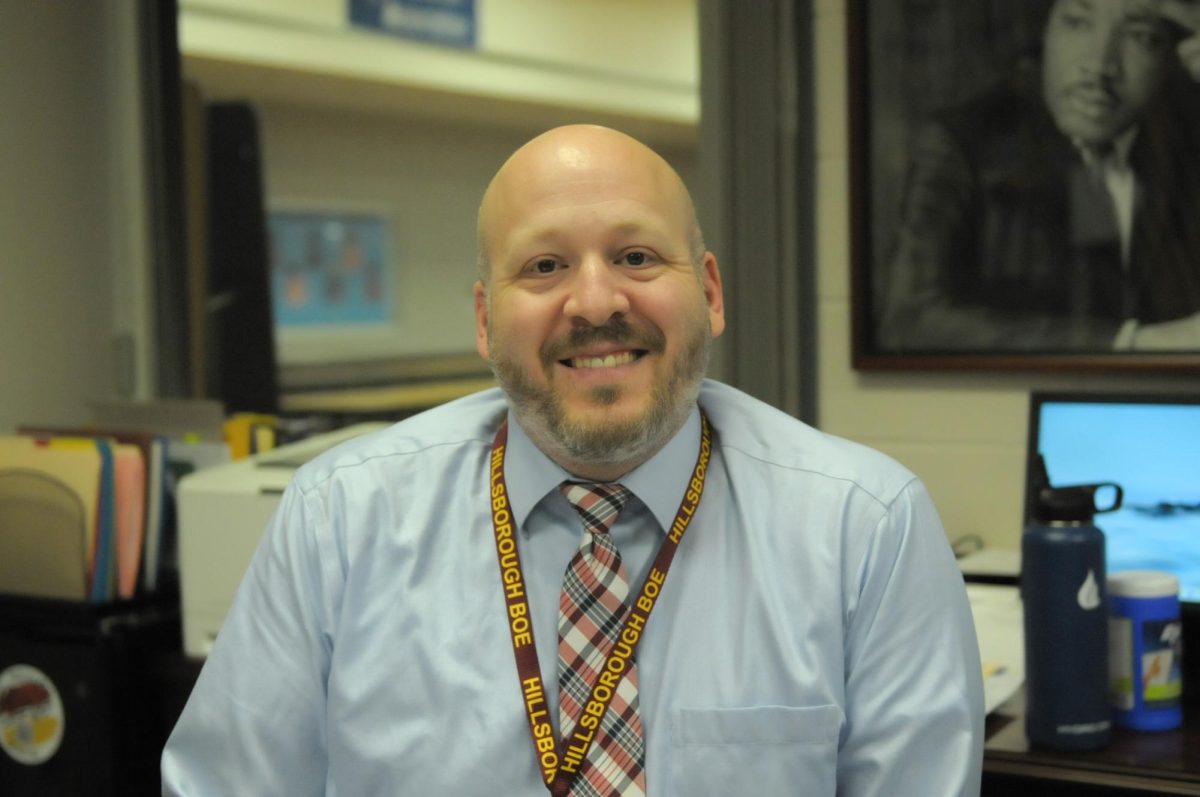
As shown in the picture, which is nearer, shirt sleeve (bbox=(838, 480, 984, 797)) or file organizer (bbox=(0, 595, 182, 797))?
shirt sleeve (bbox=(838, 480, 984, 797))

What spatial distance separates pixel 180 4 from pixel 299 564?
224cm

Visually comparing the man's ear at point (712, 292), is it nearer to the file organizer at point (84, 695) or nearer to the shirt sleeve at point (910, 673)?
the shirt sleeve at point (910, 673)

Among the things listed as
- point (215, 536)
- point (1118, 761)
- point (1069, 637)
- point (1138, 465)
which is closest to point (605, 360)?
point (1069, 637)

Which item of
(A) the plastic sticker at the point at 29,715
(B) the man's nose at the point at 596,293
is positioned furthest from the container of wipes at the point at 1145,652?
(A) the plastic sticker at the point at 29,715

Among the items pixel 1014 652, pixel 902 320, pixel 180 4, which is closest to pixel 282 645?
pixel 1014 652

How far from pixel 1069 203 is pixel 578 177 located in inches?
43.8

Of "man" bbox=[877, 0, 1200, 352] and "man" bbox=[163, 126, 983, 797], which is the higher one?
"man" bbox=[877, 0, 1200, 352]

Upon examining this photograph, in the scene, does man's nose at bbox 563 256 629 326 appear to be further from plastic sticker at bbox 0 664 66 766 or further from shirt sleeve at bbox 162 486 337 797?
plastic sticker at bbox 0 664 66 766

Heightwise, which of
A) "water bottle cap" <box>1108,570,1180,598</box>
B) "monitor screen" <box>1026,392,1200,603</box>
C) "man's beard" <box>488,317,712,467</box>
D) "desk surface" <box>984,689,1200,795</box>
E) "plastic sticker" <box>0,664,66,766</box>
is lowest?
"plastic sticker" <box>0,664,66,766</box>

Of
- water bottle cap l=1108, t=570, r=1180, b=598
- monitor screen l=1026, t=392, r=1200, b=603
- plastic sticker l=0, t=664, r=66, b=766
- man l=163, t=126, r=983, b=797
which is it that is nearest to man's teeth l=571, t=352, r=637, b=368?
man l=163, t=126, r=983, b=797

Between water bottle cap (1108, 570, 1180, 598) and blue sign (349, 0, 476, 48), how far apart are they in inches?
106

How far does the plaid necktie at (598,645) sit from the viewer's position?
123 centimetres

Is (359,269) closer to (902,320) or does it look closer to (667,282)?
(902,320)

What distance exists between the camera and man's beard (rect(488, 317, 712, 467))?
52.0 inches
